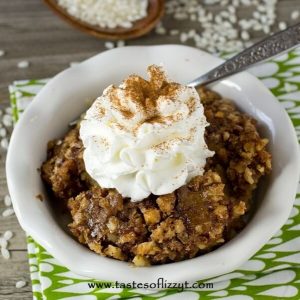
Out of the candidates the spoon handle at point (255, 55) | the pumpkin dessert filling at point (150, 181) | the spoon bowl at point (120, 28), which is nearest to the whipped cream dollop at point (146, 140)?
the pumpkin dessert filling at point (150, 181)

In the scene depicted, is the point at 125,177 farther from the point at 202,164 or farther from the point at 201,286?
the point at 201,286

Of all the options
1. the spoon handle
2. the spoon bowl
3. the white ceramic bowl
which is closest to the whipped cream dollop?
the white ceramic bowl

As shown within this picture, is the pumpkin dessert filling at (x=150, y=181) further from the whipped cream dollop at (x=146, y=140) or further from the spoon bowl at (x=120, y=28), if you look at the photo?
the spoon bowl at (x=120, y=28)

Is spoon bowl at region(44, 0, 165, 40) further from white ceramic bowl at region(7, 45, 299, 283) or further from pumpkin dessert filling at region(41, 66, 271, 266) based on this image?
pumpkin dessert filling at region(41, 66, 271, 266)

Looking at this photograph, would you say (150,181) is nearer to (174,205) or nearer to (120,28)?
(174,205)

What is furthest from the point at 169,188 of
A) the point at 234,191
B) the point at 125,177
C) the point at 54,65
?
the point at 54,65

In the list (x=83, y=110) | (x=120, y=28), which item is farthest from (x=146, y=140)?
(x=120, y=28)

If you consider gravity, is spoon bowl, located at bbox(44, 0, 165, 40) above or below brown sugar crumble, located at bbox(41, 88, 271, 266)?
above
